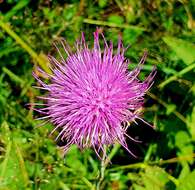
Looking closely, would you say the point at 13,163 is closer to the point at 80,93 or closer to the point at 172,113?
the point at 80,93

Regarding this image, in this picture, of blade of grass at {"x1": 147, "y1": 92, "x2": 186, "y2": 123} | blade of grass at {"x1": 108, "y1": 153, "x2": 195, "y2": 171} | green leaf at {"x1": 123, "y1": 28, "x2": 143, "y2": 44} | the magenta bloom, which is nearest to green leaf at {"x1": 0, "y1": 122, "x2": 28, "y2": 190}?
the magenta bloom

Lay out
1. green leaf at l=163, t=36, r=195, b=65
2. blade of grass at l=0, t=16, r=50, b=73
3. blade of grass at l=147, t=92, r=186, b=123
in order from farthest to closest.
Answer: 1. blade of grass at l=0, t=16, r=50, b=73
2. blade of grass at l=147, t=92, r=186, b=123
3. green leaf at l=163, t=36, r=195, b=65

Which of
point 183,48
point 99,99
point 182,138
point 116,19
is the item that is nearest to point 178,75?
point 183,48

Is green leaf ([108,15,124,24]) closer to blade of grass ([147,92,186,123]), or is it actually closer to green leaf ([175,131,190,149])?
blade of grass ([147,92,186,123])

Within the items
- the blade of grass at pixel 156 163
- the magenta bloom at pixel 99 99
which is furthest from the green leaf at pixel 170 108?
the magenta bloom at pixel 99 99

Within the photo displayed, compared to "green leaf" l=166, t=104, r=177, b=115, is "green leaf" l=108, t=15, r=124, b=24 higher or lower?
higher

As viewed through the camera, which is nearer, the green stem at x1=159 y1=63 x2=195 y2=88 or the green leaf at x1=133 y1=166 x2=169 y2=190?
the green leaf at x1=133 y1=166 x2=169 y2=190

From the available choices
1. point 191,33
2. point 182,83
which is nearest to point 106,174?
point 182,83
